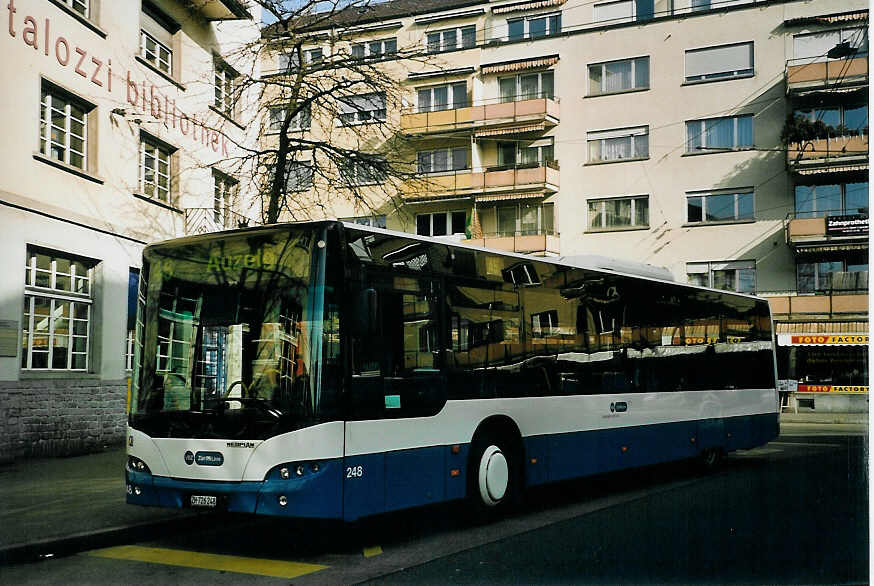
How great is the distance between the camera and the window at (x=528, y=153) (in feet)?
67.6

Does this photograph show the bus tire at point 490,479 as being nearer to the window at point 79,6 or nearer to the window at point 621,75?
the window at point 621,75

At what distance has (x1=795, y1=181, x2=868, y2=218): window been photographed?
33.9 ft

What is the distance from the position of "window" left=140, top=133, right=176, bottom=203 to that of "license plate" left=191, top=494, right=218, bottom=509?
10.1 m

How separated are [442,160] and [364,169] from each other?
150 inches

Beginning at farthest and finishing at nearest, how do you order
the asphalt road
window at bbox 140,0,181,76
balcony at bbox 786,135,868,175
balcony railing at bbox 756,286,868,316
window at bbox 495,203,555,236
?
window at bbox 495,203,555,236
window at bbox 140,0,181,76
balcony at bbox 786,135,868,175
balcony railing at bbox 756,286,868,316
the asphalt road

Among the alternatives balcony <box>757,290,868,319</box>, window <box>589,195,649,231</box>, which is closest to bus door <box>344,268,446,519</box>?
balcony <box>757,290,868,319</box>

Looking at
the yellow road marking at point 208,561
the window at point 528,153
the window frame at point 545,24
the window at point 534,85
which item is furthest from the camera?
the window at point 528,153

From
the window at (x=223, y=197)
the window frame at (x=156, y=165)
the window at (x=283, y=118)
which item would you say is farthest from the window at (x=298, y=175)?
the window frame at (x=156, y=165)

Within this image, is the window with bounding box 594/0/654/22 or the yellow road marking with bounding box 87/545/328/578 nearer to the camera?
the yellow road marking with bounding box 87/545/328/578

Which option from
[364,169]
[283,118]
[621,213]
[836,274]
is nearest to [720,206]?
[621,213]

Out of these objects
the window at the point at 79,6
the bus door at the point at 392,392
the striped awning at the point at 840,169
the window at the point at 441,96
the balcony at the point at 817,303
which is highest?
the window at the point at 79,6

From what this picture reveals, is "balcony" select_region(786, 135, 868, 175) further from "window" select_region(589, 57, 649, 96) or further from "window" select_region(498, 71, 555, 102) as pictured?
"window" select_region(498, 71, 555, 102)

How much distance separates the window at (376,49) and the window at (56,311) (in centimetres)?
570

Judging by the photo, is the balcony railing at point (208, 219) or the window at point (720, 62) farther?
the balcony railing at point (208, 219)
